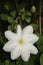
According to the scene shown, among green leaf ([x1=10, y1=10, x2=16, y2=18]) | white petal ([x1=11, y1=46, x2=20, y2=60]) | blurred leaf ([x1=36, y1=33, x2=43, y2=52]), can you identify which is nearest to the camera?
white petal ([x1=11, y1=46, x2=20, y2=60])

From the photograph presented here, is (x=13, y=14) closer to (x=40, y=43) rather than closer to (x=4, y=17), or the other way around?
(x=4, y=17)

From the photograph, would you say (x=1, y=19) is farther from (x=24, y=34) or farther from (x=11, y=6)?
(x=24, y=34)

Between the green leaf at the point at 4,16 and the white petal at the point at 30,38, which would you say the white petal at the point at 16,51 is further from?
the green leaf at the point at 4,16

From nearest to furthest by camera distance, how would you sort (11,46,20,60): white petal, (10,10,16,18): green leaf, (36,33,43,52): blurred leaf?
(11,46,20,60): white petal
(36,33,43,52): blurred leaf
(10,10,16,18): green leaf

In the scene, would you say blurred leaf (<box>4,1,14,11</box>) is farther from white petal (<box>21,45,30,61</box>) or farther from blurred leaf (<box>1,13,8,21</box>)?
white petal (<box>21,45,30,61</box>)

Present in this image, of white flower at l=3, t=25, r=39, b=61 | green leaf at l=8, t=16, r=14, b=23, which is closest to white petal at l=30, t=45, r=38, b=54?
white flower at l=3, t=25, r=39, b=61

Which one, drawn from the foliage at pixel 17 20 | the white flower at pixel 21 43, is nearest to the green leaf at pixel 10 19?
the foliage at pixel 17 20

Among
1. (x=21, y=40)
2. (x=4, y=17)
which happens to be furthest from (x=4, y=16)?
(x=21, y=40)

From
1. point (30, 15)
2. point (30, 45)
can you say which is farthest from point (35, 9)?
point (30, 45)
